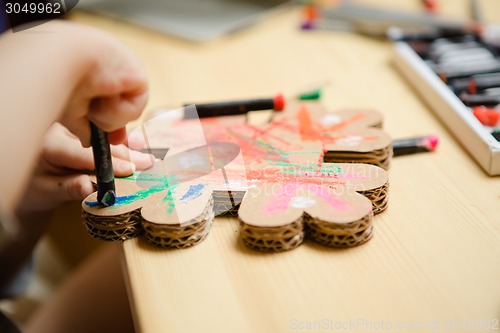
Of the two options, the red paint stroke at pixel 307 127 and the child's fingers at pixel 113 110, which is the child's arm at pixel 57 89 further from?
the red paint stroke at pixel 307 127

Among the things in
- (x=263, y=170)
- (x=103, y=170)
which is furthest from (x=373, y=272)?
(x=103, y=170)

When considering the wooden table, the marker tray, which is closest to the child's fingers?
the wooden table

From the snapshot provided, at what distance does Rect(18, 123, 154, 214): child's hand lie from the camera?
20.9 inches

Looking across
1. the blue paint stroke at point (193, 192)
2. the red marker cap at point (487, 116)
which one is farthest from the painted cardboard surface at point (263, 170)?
the red marker cap at point (487, 116)

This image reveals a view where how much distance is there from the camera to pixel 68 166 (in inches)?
22.1

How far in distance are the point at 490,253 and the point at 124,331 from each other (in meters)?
0.45

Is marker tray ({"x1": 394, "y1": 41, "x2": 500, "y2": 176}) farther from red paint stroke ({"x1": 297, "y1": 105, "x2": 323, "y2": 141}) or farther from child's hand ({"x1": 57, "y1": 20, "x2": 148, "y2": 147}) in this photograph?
child's hand ({"x1": 57, "y1": 20, "x2": 148, "y2": 147})

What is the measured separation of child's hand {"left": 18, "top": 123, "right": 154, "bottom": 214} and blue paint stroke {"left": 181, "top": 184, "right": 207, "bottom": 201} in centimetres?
7

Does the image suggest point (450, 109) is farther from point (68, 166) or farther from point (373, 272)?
point (68, 166)

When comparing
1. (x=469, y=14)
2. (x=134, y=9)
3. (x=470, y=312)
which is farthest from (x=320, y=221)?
(x=134, y=9)

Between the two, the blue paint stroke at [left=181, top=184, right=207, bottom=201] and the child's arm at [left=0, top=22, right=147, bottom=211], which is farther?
the blue paint stroke at [left=181, top=184, right=207, bottom=201]

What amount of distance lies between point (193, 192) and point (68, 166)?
153 mm

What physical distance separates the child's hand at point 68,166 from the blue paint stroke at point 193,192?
66 mm

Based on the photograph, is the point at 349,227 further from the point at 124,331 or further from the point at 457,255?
the point at 124,331
